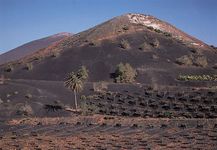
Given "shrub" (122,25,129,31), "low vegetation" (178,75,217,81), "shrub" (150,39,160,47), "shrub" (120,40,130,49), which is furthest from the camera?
"shrub" (122,25,129,31)

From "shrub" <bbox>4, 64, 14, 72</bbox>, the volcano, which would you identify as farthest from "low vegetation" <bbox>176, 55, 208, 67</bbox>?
"shrub" <bbox>4, 64, 14, 72</bbox>

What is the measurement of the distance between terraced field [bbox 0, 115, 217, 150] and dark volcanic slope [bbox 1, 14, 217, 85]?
30.5 meters

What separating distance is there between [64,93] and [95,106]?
8.23 meters

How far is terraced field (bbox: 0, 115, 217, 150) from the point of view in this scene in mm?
39594

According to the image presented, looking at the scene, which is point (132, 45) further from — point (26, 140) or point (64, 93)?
point (26, 140)

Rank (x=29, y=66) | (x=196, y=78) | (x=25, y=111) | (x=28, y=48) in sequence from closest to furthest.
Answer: (x=25, y=111) < (x=196, y=78) < (x=29, y=66) < (x=28, y=48)

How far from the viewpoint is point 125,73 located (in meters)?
86.6

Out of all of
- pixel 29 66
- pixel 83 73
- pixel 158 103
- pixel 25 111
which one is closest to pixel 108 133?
pixel 25 111

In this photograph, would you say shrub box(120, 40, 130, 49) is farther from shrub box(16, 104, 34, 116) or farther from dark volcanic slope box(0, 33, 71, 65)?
dark volcanic slope box(0, 33, 71, 65)

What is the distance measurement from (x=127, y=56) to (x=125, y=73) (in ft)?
43.4

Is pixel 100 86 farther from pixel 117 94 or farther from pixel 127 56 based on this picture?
pixel 127 56

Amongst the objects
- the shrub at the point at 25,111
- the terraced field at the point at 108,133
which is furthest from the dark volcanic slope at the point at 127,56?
the terraced field at the point at 108,133

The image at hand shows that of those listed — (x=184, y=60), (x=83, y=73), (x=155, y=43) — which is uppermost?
(x=155, y=43)

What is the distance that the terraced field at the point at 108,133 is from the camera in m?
39.6
